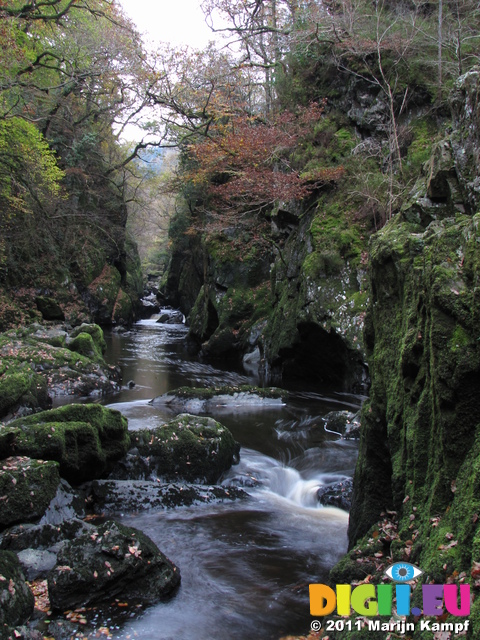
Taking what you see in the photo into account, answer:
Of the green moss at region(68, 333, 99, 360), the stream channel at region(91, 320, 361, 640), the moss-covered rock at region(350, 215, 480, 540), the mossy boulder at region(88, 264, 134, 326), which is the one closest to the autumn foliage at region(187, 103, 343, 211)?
the green moss at region(68, 333, 99, 360)

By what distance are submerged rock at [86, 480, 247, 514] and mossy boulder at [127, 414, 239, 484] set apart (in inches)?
10.8

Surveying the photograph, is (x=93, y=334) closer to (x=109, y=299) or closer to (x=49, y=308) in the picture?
(x=49, y=308)

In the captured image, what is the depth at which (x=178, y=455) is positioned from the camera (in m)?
6.80

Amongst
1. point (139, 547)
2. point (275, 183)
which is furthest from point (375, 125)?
point (139, 547)

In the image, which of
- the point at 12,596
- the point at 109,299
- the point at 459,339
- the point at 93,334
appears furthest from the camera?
the point at 109,299

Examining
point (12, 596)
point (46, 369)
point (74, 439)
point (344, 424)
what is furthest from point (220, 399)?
point (12, 596)

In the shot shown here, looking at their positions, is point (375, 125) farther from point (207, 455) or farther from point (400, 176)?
point (207, 455)

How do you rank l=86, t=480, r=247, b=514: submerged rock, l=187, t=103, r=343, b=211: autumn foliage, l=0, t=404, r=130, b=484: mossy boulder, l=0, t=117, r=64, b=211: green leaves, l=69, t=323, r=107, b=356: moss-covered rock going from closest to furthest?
l=0, t=404, r=130, b=484: mossy boulder, l=86, t=480, r=247, b=514: submerged rock, l=0, t=117, r=64, b=211: green leaves, l=187, t=103, r=343, b=211: autumn foliage, l=69, t=323, r=107, b=356: moss-covered rock

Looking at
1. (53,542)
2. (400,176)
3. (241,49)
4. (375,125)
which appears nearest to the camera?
(53,542)

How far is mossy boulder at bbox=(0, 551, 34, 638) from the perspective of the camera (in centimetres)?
328

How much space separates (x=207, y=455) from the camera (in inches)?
272

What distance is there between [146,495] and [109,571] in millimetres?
2272

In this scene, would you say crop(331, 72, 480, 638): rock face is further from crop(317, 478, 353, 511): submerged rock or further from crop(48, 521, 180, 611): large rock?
crop(317, 478, 353, 511): submerged rock

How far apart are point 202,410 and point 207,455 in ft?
12.8
